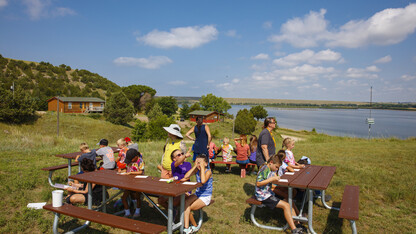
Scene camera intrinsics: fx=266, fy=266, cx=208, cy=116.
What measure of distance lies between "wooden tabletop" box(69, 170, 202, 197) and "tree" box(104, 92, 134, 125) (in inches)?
2089

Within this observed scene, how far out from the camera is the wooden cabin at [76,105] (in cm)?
5569

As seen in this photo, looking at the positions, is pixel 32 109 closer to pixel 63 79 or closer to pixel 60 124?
pixel 60 124

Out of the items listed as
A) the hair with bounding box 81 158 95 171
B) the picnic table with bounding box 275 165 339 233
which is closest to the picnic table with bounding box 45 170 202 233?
the hair with bounding box 81 158 95 171

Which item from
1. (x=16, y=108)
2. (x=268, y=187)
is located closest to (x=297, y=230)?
(x=268, y=187)

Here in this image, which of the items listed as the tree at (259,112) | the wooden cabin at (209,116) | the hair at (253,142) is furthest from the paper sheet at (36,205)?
the tree at (259,112)

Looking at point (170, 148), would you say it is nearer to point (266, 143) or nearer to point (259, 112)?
point (266, 143)

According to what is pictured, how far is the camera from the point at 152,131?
40.8m

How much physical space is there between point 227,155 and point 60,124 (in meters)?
41.5

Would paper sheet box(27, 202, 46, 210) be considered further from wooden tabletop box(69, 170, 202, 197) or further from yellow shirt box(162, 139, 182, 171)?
yellow shirt box(162, 139, 182, 171)

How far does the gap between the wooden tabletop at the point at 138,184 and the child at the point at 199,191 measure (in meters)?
0.18

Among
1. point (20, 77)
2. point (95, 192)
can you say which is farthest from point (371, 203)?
point (20, 77)

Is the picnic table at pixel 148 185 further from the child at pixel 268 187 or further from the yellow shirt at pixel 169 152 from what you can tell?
the child at pixel 268 187

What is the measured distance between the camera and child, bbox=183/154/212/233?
3.94 m

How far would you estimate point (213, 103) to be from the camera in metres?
74.7
